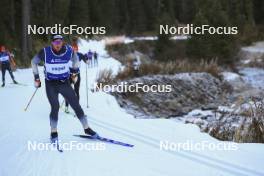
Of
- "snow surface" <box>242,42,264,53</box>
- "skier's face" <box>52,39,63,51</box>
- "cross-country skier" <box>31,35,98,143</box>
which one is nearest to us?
"skier's face" <box>52,39,63,51</box>

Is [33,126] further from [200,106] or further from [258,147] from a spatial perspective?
[200,106]

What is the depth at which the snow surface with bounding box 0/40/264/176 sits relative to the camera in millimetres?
7070

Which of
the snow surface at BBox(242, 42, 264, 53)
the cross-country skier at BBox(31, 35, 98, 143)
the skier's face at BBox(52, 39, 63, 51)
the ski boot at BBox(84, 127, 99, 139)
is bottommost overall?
the ski boot at BBox(84, 127, 99, 139)

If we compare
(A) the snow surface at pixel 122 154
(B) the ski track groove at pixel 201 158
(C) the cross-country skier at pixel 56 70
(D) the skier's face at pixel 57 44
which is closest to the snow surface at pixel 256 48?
(A) the snow surface at pixel 122 154

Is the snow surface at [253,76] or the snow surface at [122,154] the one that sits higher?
the snow surface at [253,76]

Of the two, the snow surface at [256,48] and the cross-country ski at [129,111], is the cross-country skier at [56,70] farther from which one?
the snow surface at [256,48]

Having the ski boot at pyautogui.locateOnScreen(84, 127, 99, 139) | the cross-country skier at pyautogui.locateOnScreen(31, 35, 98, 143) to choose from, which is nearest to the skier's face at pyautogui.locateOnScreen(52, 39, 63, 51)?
the cross-country skier at pyautogui.locateOnScreen(31, 35, 98, 143)

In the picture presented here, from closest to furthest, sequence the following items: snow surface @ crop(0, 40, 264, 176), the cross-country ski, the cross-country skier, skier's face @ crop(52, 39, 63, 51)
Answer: snow surface @ crop(0, 40, 264, 176) → the cross-country ski → skier's face @ crop(52, 39, 63, 51) → the cross-country skier

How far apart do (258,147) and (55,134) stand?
381 centimetres

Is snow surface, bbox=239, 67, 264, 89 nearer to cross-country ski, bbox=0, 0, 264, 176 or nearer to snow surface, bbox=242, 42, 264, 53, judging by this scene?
cross-country ski, bbox=0, 0, 264, 176

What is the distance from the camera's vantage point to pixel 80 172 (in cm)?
700

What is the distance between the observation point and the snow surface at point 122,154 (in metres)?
7.07

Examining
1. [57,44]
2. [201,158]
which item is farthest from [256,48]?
[57,44]

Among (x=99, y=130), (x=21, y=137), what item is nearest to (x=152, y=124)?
(x=99, y=130)
